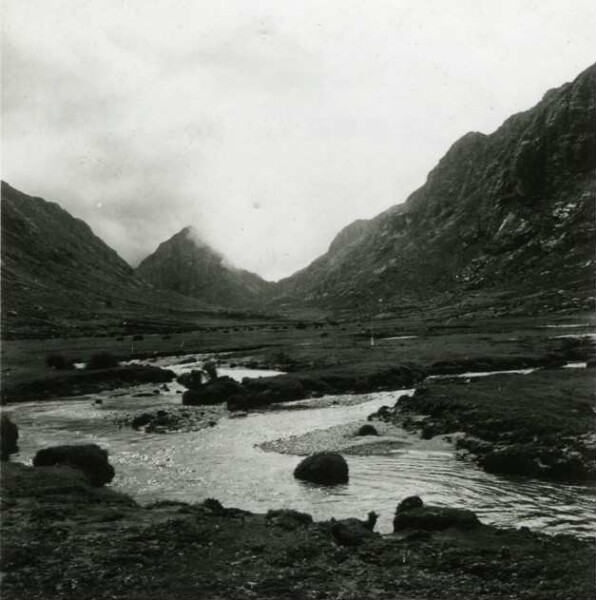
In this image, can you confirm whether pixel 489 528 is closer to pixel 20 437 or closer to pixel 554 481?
pixel 554 481

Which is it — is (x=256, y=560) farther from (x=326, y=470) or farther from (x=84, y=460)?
(x=84, y=460)

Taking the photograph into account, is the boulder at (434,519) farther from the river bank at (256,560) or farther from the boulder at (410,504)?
the boulder at (410,504)

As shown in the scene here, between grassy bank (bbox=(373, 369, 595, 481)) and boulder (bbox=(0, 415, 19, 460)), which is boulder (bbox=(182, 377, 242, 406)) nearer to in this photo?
grassy bank (bbox=(373, 369, 595, 481))

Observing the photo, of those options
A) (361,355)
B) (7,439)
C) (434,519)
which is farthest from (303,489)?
(361,355)

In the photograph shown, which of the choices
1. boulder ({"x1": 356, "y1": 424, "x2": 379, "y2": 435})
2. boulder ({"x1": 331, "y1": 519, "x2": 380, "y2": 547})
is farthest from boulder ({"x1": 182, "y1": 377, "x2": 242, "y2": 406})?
boulder ({"x1": 331, "y1": 519, "x2": 380, "y2": 547})

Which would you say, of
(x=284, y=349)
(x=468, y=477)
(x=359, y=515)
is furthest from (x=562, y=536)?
(x=284, y=349)

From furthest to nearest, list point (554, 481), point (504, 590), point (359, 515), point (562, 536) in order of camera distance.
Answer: point (554, 481), point (359, 515), point (562, 536), point (504, 590)

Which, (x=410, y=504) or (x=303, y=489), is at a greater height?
(x=410, y=504)

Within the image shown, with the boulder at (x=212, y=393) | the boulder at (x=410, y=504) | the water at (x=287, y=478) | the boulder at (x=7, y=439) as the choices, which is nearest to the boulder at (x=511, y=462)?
the water at (x=287, y=478)
